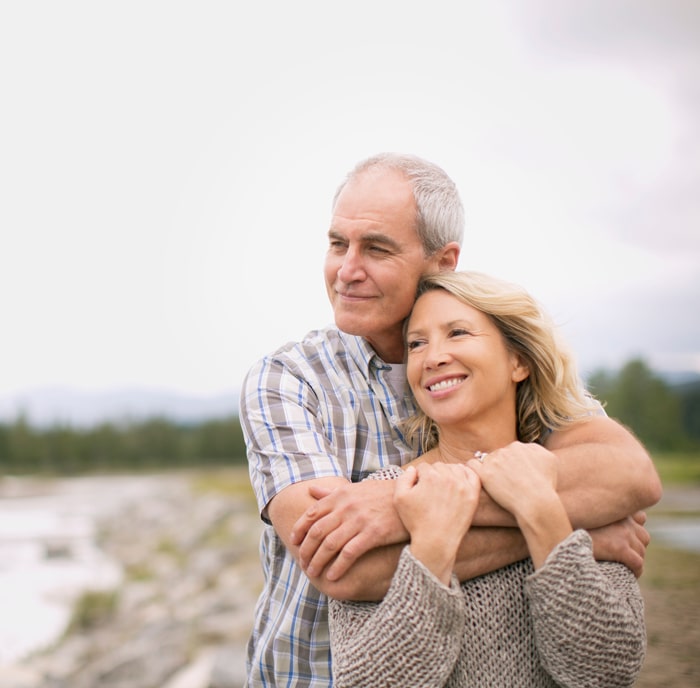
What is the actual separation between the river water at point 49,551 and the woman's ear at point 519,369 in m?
15.3

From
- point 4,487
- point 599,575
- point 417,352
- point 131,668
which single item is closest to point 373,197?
point 417,352

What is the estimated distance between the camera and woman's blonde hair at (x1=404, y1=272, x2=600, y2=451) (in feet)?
7.19

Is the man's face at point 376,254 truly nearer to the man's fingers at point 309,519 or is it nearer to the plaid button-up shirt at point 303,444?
the plaid button-up shirt at point 303,444

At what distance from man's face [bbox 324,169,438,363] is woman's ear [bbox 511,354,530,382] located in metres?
0.38

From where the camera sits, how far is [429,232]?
246 cm

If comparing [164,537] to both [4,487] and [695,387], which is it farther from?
[4,487]

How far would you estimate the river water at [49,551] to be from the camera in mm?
18714

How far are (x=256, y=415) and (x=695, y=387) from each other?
974cm

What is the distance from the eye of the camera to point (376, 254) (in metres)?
2.41

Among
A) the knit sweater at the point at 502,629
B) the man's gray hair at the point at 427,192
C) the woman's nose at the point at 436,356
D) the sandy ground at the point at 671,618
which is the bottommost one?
the sandy ground at the point at 671,618

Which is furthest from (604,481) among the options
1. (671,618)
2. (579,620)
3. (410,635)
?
(671,618)

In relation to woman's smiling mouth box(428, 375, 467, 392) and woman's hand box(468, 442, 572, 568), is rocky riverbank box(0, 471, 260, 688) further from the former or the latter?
woman's hand box(468, 442, 572, 568)

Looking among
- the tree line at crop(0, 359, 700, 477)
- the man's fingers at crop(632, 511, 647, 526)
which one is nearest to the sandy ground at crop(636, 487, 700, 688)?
the man's fingers at crop(632, 511, 647, 526)

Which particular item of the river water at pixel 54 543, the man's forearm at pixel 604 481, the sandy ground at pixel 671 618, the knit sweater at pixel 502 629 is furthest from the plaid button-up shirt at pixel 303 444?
the river water at pixel 54 543
